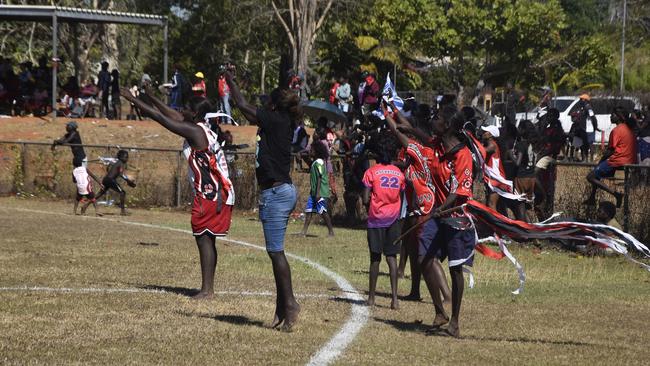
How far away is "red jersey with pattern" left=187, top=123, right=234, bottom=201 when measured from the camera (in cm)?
1157

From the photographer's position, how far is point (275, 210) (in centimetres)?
1000

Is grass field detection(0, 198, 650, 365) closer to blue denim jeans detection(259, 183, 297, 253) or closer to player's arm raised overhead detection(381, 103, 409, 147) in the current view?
blue denim jeans detection(259, 183, 297, 253)

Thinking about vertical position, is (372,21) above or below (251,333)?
above

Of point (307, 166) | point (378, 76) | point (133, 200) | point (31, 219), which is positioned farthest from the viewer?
point (378, 76)

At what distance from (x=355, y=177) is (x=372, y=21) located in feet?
117

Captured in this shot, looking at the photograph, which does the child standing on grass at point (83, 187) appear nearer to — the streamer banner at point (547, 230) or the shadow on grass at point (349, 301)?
the shadow on grass at point (349, 301)

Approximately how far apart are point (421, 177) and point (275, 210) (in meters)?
2.04

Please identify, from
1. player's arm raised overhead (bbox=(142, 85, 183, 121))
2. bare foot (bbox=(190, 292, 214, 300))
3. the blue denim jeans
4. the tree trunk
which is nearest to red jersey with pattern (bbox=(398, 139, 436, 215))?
the blue denim jeans

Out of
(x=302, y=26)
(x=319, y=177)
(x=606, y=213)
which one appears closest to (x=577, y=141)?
(x=319, y=177)

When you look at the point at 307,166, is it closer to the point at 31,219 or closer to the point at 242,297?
the point at 31,219

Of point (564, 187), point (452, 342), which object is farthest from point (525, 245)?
point (452, 342)

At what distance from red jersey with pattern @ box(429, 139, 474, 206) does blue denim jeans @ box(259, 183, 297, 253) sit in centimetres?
137

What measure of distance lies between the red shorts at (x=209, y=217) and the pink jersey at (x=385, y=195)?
1.54m

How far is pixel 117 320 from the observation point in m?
10.1
